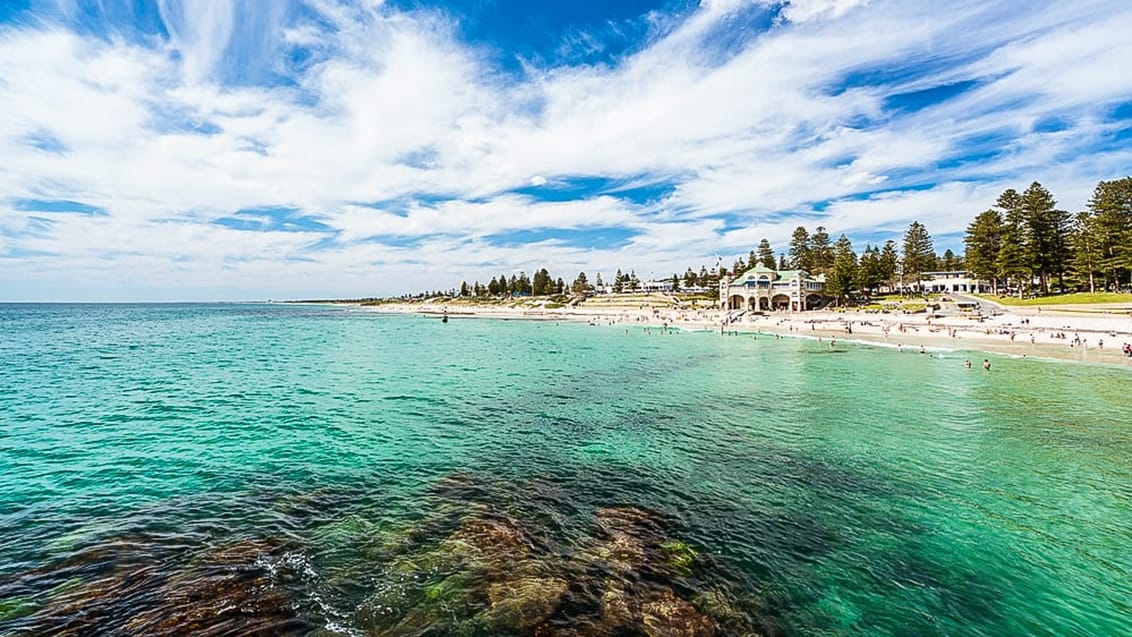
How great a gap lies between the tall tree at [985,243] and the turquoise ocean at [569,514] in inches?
2510

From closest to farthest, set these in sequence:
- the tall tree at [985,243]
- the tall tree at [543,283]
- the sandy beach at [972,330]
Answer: the sandy beach at [972,330] → the tall tree at [985,243] → the tall tree at [543,283]

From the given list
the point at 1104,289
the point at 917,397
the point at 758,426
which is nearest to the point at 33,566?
the point at 758,426

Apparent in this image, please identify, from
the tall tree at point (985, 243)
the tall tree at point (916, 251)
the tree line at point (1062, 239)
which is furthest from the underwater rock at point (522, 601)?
the tall tree at point (916, 251)

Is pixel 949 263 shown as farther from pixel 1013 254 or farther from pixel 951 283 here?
pixel 1013 254

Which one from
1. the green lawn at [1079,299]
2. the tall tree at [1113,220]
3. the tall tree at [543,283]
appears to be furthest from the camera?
the tall tree at [543,283]

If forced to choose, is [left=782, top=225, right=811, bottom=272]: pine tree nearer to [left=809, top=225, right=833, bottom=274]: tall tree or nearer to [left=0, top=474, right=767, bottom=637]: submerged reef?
[left=809, top=225, right=833, bottom=274]: tall tree

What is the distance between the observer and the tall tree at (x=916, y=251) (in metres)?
98.1

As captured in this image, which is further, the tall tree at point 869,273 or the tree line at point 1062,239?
the tall tree at point 869,273

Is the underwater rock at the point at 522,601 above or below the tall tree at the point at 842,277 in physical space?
below

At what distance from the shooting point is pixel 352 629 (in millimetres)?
6961

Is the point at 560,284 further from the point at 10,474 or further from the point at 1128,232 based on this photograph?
the point at 10,474

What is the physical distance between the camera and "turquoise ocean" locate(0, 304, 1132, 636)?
7.55 m

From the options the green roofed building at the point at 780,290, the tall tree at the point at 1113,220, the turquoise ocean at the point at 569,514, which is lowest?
the turquoise ocean at the point at 569,514

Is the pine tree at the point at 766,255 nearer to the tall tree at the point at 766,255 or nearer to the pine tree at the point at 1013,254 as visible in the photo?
the tall tree at the point at 766,255
